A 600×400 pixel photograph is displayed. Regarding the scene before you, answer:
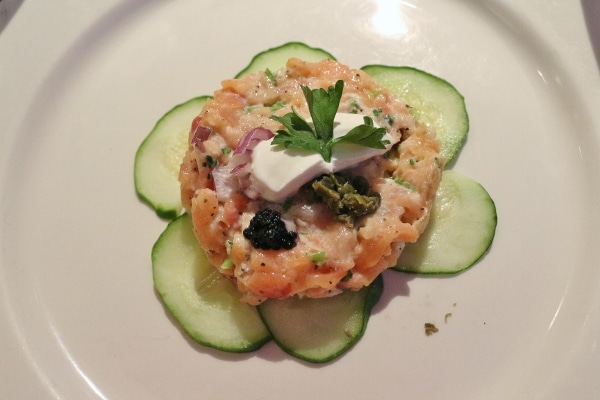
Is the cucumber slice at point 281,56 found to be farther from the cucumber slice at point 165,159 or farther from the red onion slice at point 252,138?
the red onion slice at point 252,138

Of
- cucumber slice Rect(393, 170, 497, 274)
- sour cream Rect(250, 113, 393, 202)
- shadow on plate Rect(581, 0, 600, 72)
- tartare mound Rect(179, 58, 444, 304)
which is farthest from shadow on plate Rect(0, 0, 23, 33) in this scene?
shadow on plate Rect(581, 0, 600, 72)

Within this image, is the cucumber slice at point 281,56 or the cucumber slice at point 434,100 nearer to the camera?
the cucumber slice at point 434,100

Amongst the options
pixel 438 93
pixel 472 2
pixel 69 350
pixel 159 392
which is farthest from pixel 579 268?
pixel 69 350

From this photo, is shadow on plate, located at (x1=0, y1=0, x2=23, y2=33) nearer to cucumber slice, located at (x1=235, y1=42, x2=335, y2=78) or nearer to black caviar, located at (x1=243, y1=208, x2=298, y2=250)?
cucumber slice, located at (x1=235, y1=42, x2=335, y2=78)

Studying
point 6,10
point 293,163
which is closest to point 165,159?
point 293,163

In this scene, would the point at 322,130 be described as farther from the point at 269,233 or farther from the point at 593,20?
the point at 593,20

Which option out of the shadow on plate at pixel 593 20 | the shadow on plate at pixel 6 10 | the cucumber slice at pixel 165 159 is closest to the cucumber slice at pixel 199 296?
the cucumber slice at pixel 165 159

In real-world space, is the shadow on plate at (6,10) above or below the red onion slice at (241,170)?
above

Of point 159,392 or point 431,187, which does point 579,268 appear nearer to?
point 431,187
